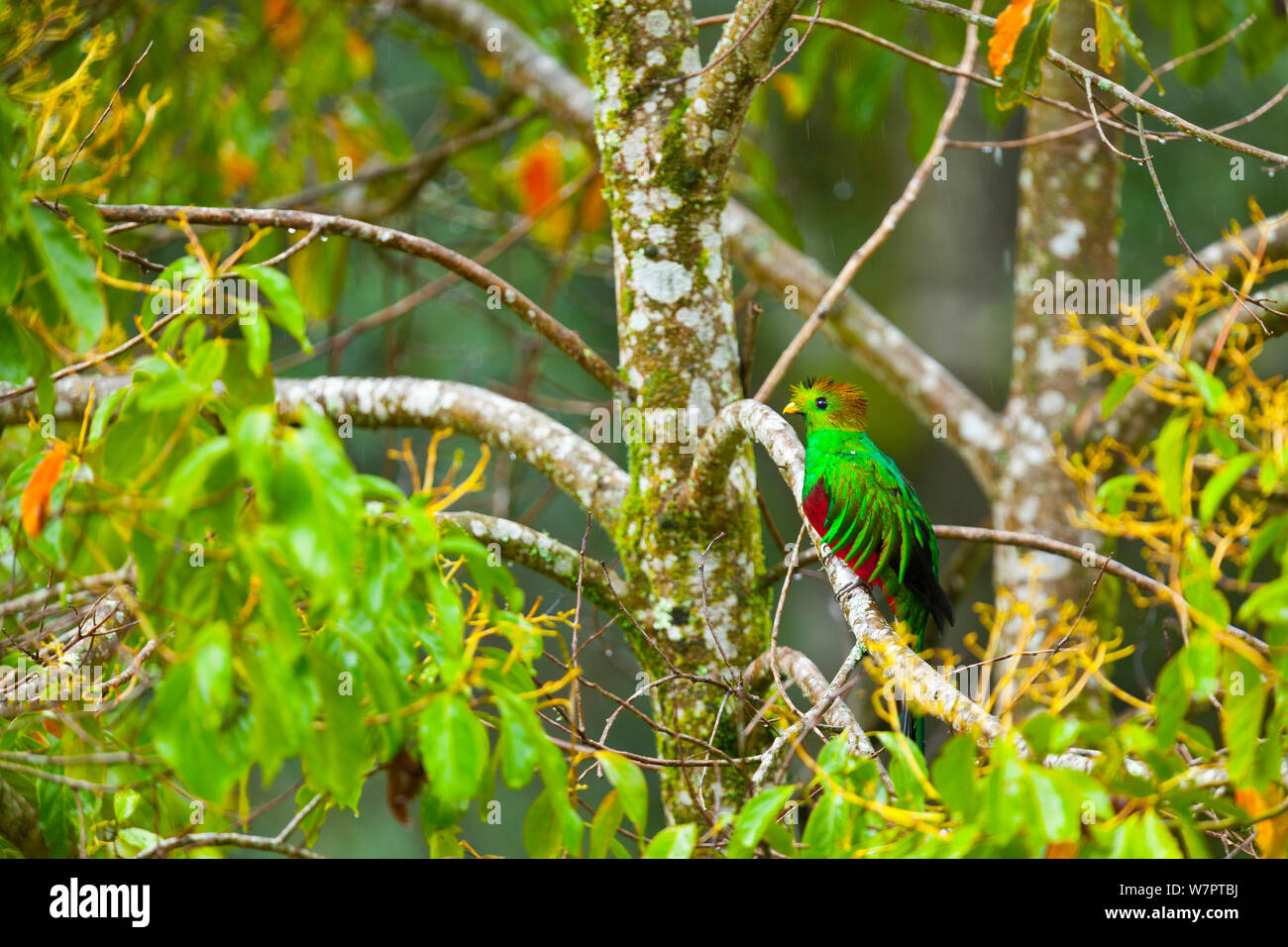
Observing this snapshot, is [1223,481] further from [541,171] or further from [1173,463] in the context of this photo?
[541,171]

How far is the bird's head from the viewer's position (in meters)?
2.01

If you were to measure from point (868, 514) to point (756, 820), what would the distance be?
0.89 m

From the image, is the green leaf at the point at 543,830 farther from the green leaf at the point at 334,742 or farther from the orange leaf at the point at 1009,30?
the orange leaf at the point at 1009,30

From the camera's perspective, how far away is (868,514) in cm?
183

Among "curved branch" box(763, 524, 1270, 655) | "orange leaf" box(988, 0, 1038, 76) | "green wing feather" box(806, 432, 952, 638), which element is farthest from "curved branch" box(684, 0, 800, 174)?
"curved branch" box(763, 524, 1270, 655)

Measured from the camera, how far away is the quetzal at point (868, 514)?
1818mm

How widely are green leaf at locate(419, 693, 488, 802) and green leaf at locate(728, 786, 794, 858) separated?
268 millimetres

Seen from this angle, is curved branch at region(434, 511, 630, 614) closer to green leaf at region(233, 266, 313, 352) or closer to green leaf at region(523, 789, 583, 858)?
green leaf at region(523, 789, 583, 858)

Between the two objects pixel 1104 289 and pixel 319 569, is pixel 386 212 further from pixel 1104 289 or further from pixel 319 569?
pixel 319 569

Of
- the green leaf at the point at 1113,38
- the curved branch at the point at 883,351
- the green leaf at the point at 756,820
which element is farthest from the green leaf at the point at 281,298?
the curved branch at the point at 883,351

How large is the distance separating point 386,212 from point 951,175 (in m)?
2.80

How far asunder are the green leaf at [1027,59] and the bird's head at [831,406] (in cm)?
60

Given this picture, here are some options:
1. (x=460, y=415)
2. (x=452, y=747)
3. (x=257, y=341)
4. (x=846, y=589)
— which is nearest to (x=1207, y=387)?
(x=846, y=589)

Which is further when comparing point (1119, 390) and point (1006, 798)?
point (1119, 390)
